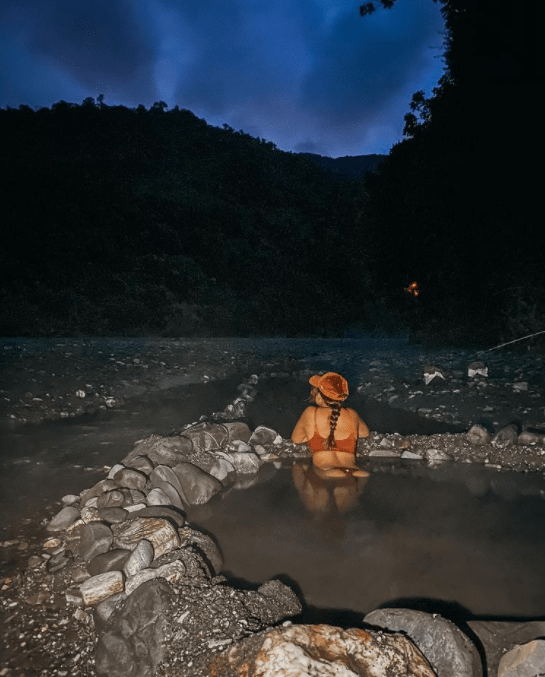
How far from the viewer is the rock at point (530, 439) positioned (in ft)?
17.3

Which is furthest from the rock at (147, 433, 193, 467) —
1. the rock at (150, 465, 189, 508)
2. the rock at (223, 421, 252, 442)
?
the rock at (223, 421, 252, 442)

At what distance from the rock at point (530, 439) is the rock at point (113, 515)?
15.0ft

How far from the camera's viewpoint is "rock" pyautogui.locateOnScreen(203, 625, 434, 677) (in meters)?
1.78

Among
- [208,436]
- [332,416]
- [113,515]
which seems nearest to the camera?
[113,515]

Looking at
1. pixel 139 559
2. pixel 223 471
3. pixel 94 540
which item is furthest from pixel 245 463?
pixel 139 559

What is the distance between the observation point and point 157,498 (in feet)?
12.3

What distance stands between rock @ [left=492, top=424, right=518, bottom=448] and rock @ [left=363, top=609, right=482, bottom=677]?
3647 millimetres

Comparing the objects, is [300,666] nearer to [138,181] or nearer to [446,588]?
[446,588]

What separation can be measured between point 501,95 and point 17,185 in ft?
93.7

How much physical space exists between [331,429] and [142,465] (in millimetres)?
2007

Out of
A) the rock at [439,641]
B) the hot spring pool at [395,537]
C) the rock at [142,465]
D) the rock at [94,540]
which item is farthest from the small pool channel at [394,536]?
the rock at [94,540]

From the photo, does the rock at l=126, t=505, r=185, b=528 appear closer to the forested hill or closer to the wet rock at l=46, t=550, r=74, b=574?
the wet rock at l=46, t=550, r=74, b=574

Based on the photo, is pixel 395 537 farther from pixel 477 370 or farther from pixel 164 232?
pixel 164 232

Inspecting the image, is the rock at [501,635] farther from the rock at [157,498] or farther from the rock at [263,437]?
the rock at [263,437]
